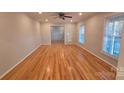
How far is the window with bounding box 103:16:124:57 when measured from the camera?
346 cm

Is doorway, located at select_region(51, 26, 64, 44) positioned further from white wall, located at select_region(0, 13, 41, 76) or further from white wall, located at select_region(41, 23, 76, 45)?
white wall, located at select_region(0, 13, 41, 76)

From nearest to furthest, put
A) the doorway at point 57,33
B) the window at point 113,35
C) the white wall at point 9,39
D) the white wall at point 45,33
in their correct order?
1. the white wall at point 9,39
2. the window at point 113,35
3. the white wall at point 45,33
4. the doorway at point 57,33

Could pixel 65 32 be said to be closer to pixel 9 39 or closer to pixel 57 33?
pixel 57 33

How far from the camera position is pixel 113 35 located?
12.3 feet

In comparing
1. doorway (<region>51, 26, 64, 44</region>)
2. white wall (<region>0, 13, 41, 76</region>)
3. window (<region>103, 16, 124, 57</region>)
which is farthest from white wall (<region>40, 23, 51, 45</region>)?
window (<region>103, 16, 124, 57</region>)

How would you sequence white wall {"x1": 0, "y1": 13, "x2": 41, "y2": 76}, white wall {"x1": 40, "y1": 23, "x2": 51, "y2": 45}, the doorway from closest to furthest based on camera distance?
white wall {"x1": 0, "y1": 13, "x2": 41, "y2": 76}
white wall {"x1": 40, "y1": 23, "x2": 51, "y2": 45}
the doorway

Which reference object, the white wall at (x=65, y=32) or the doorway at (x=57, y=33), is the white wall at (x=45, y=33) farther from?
the doorway at (x=57, y=33)

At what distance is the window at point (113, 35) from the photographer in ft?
11.3

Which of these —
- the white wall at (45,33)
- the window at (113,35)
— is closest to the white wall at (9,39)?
the window at (113,35)

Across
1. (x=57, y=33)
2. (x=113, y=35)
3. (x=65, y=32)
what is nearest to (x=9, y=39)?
(x=113, y=35)
